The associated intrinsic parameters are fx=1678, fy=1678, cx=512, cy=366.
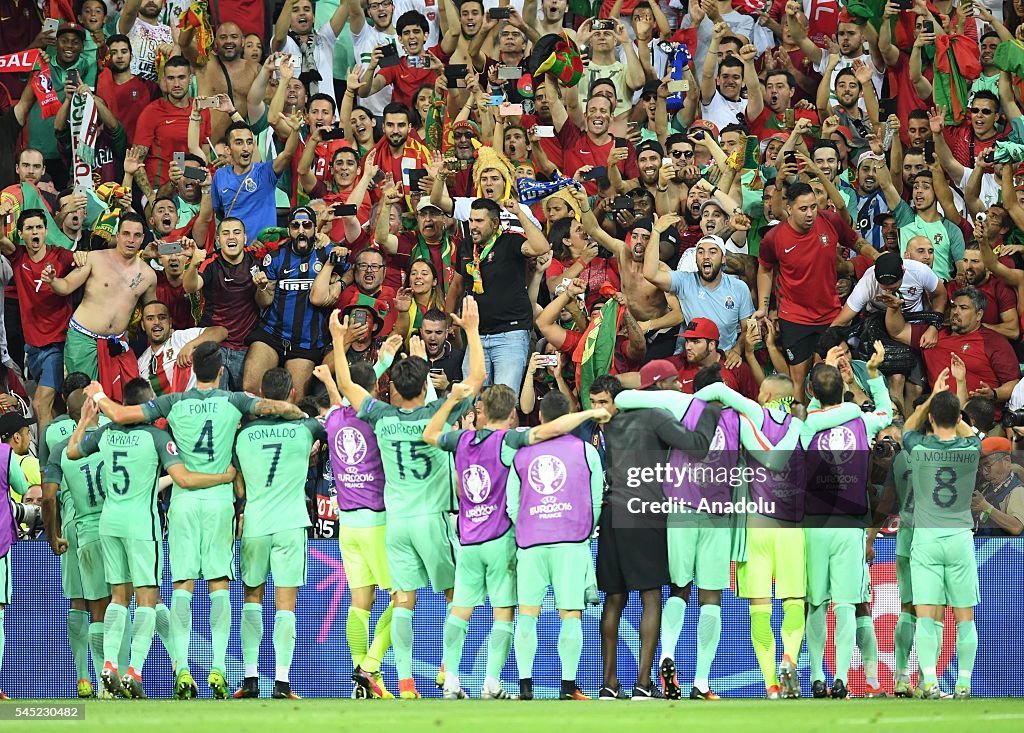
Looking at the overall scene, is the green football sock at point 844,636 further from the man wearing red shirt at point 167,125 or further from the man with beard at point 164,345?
the man wearing red shirt at point 167,125

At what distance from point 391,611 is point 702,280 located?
4.55 meters

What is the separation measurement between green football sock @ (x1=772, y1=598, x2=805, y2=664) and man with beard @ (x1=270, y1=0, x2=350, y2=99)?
863 centimetres

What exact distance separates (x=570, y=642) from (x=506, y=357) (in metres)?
3.76

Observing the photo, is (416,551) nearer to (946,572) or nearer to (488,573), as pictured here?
Answer: (488,573)

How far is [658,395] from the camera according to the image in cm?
1133

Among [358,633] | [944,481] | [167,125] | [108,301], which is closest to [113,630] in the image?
[358,633]

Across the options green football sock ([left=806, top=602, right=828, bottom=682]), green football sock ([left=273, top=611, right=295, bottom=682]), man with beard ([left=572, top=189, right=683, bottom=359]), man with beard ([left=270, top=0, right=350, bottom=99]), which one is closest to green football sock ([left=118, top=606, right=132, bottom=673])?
green football sock ([left=273, top=611, right=295, bottom=682])

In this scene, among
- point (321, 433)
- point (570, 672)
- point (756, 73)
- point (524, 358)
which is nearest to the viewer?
point (570, 672)

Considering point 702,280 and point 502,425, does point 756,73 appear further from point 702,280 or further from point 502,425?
point 502,425

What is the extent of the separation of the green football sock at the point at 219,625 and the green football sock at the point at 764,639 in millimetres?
3625

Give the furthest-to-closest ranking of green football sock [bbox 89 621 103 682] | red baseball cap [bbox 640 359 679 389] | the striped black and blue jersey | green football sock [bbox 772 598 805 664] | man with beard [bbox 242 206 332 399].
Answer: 1. the striped black and blue jersey
2. man with beard [bbox 242 206 332 399]
3. green football sock [bbox 89 621 103 682]
4. red baseball cap [bbox 640 359 679 389]
5. green football sock [bbox 772 598 805 664]

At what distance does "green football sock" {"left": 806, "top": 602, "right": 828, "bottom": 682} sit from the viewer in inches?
451

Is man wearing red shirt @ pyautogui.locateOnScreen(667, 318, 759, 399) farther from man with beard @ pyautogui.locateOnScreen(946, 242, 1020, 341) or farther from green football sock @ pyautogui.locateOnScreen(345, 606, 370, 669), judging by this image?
green football sock @ pyautogui.locateOnScreen(345, 606, 370, 669)

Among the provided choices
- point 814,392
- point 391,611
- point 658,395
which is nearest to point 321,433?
point 391,611
